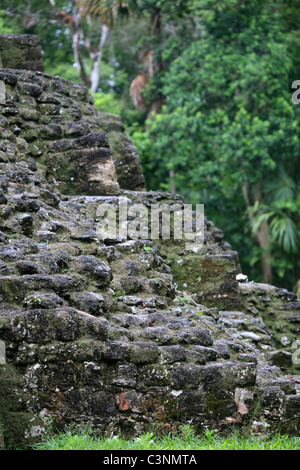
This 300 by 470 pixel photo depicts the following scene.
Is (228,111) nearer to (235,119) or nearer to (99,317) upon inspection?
(235,119)

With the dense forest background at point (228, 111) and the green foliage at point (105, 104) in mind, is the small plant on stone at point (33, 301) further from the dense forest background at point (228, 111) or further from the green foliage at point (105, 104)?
the green foliage at point (105, 104)

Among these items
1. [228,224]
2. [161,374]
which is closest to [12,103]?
[161,374]

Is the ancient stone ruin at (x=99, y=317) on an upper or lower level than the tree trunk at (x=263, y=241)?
upper

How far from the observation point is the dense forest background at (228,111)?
16.9 m

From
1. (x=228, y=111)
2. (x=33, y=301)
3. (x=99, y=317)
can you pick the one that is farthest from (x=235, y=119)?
(x=33, y=301)

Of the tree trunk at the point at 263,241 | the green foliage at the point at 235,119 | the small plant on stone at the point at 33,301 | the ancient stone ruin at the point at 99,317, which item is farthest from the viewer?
the tree trunk at the point at 263,241

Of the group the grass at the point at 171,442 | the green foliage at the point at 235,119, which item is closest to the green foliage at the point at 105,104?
the green foliage at the point at 235,119

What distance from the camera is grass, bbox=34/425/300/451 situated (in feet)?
13.8

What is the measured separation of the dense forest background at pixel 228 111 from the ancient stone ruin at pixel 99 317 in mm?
8472

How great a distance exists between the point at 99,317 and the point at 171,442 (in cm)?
126

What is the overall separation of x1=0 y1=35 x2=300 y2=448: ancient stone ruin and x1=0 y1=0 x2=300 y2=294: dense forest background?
27.8 feet

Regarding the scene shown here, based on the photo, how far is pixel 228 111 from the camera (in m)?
18.1

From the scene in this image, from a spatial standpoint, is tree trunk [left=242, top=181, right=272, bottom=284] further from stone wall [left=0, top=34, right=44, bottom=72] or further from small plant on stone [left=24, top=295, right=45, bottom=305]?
small plant on stone [left=24, top=295, right=45, bottom=305]

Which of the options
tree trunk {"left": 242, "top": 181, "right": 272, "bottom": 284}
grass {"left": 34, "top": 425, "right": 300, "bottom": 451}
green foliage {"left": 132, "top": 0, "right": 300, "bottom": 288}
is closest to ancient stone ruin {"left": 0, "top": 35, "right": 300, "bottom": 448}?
Result: grass {"left": 34, "top": 425, "right": 300, "bottom": 451}
